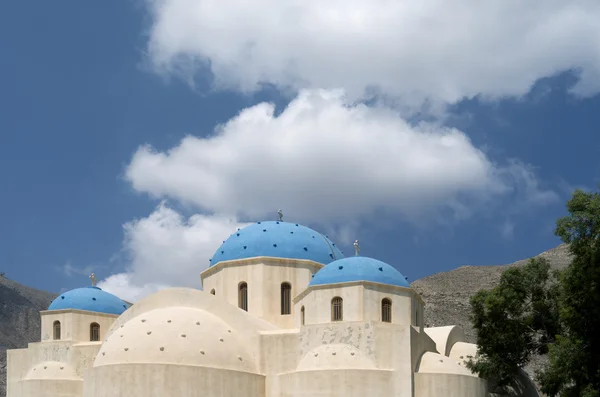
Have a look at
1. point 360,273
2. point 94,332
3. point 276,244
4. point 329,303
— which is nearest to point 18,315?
point 94,332

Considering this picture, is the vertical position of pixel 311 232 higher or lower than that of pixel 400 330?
higher

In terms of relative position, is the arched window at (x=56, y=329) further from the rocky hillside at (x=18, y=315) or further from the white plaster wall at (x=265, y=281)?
the rocky hillside at (x=18, y=315)

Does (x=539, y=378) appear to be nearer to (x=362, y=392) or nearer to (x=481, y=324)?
(x=481, y=324)

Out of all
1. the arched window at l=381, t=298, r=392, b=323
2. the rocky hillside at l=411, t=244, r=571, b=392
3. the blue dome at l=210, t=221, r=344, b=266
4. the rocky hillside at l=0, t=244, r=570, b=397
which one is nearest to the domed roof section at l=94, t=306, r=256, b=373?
the blue dome at l=210, t=221, r=344, b=266

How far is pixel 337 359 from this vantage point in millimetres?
29484

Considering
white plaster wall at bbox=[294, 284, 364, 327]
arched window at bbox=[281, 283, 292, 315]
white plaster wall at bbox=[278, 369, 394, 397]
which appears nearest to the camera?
white plaster wall at bbox=[278, 369, 394, 397]

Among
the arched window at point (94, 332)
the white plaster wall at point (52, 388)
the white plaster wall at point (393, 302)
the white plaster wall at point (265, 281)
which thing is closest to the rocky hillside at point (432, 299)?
the arched window at point (94, 332)

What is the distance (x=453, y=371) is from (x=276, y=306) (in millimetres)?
8170

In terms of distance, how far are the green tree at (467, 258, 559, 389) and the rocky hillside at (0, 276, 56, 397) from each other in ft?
149

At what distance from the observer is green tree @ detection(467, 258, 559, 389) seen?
3219 centimetres

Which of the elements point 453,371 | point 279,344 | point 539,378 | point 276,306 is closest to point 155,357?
point 279,344

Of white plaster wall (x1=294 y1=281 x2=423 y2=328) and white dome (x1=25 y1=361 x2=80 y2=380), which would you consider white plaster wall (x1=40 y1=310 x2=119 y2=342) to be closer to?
white dome (x1=25 y1=361 x2=80 y2=380)

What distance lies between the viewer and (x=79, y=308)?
37375mm

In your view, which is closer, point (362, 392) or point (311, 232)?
point (362, 392)
